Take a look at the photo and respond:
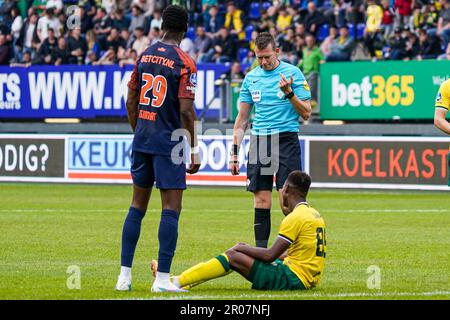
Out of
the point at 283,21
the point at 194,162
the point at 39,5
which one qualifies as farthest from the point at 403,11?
the point at 194,162

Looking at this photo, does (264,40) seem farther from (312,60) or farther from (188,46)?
(188,46)

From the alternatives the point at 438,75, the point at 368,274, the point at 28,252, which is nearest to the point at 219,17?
the point at 438,75

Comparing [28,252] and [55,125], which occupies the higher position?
[55,125]

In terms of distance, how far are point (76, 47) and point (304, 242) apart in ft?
72.8

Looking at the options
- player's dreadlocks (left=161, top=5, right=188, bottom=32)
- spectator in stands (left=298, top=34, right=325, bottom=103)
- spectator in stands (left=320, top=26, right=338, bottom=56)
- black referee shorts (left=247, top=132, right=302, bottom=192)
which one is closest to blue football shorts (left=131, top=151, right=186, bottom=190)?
player's dreadlocks (left=161, top=5, right=188, bottom=32)

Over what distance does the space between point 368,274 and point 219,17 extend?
65.1 ft

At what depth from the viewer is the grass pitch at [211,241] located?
9875 millimetres

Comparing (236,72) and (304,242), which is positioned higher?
(236,72)

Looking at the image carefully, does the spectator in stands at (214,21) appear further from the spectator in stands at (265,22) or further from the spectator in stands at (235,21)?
the spectator in stands at (265,22)

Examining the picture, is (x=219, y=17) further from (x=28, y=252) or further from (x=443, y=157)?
(x=28, y=252)

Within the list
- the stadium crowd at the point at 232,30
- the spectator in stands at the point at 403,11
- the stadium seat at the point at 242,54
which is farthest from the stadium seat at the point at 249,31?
the spectator in stands at the point at 403,11

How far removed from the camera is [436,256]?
1302 cm

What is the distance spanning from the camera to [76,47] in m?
31.0

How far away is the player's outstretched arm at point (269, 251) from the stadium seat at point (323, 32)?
63.5 feet
